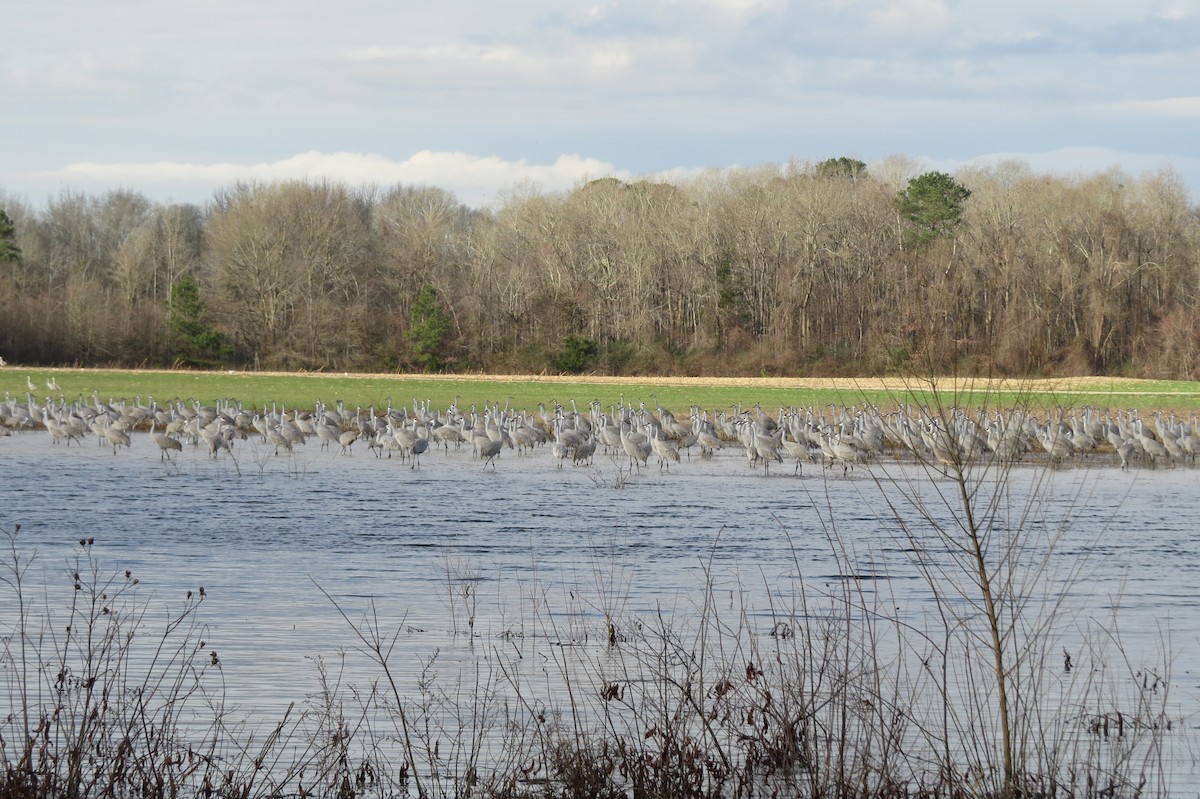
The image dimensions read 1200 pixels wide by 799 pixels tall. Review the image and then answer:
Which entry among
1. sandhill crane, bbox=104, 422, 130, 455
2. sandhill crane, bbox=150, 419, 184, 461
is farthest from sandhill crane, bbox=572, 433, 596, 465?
sandhill crane, bbox=104, 422, 130, 455

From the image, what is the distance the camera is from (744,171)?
322ft

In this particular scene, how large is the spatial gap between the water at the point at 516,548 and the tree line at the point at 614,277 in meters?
48.6

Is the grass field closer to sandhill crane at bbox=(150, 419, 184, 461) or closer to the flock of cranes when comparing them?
A: the flock of cranes

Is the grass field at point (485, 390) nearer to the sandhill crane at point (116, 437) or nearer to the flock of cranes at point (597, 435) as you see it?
the flock of cranes at point (597, 435)

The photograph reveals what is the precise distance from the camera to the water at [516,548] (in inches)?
464

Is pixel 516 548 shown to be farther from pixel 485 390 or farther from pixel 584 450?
pixel 485 390

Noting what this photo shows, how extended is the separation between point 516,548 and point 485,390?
4041cm

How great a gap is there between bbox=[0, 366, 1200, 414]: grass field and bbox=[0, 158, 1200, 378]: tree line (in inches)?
399

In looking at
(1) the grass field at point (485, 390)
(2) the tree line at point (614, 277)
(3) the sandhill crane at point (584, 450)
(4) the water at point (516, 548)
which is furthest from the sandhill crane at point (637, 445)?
(2) the tree line at point (614, 277)

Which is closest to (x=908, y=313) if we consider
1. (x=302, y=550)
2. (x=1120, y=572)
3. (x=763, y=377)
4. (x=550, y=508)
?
(x=1120, y=572)

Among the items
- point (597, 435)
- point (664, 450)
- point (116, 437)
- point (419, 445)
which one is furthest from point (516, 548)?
point (116, 437)

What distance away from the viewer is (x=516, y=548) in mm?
18016

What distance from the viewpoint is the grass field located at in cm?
4941

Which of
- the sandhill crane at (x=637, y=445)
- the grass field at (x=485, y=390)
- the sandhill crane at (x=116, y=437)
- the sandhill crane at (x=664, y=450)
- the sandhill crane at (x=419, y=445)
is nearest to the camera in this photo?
the sandhill crane at (x=637, y=445)
